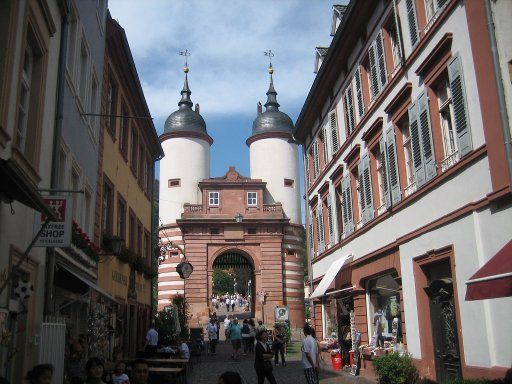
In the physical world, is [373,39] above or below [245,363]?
above

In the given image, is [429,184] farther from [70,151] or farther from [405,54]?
[70,151]

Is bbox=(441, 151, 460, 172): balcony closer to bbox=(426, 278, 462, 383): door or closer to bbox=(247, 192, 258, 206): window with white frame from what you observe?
bbox=(426, 278, 462, 383): door

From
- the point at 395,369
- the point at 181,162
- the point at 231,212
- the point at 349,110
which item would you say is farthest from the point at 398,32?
the point at 181,162

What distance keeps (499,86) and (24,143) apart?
817 cm

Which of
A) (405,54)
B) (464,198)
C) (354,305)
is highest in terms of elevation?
(405,54)

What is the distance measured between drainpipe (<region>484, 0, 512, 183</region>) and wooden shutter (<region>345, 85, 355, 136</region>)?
31.9ft

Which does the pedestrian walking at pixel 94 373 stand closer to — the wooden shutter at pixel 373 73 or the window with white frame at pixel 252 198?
the wooden shutter at pixel 373 73

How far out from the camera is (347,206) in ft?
68.8

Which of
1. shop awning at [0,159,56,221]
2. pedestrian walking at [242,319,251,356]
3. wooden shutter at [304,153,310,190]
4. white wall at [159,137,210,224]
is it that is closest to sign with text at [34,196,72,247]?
shop awning at [0,159,56,221]

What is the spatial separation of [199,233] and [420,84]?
33725 millimetres

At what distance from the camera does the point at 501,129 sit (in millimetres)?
10117

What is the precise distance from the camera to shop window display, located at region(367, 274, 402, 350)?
16406 millimetres

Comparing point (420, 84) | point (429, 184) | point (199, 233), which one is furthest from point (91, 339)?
point (199, 233)

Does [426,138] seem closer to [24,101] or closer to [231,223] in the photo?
[24,101]
